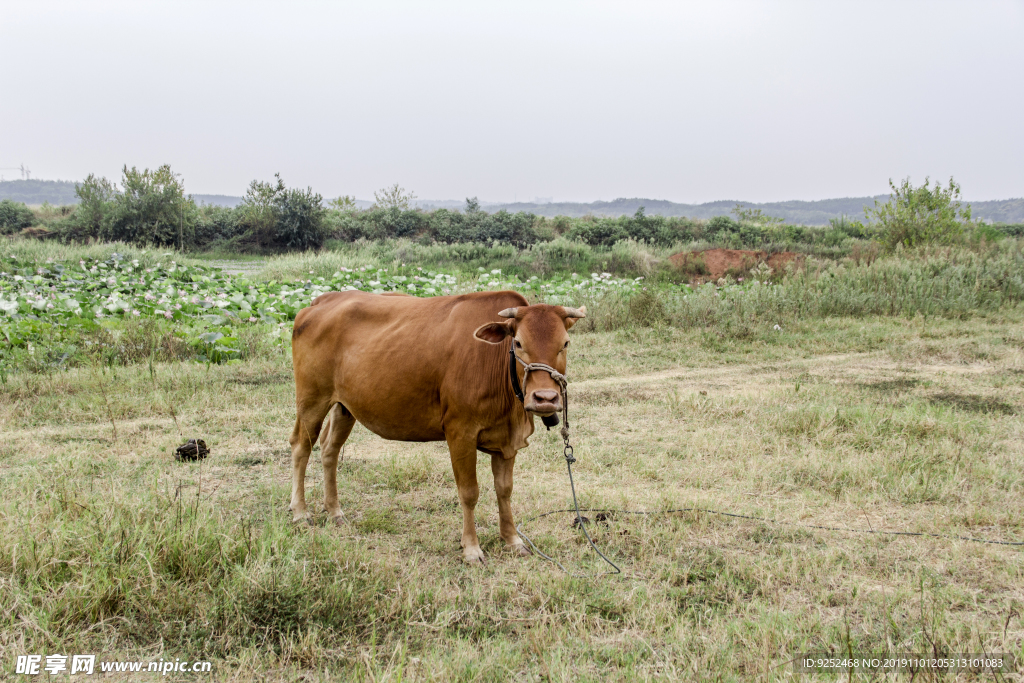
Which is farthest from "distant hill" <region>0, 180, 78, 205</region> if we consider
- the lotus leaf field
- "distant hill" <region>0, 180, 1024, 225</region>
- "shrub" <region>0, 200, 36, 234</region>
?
the lotus leaf field

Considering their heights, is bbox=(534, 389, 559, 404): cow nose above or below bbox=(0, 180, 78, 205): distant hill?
below

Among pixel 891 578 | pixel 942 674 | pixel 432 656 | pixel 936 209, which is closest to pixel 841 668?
pixel 942 674

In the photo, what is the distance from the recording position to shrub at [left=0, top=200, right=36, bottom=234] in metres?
29.6

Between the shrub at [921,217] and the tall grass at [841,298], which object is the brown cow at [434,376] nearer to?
the tall grass at [841,298]

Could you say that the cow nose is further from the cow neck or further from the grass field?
the grass field

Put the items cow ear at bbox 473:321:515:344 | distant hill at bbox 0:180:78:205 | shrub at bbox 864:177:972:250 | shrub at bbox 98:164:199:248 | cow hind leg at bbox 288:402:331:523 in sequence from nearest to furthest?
cow ear at bbox 473:321:515:344, cow hind leg at bbox 288:402:331:523, shrub at bbox 864:177:972:250, shrub at bbox 98:164:199:248, distant hill at bbox 0:180:78:205

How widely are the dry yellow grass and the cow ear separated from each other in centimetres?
131

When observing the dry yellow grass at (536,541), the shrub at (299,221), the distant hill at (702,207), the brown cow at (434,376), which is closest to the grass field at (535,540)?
the dry yellow grass at (536,541)

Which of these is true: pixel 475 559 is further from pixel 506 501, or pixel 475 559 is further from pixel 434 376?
pixel 434 376

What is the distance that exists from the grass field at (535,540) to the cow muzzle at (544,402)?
98 cm

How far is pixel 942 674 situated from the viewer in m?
2.61

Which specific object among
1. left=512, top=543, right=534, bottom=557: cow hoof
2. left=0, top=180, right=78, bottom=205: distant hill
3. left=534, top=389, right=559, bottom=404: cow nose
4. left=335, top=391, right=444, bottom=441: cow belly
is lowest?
left=512, top=543, right=534, bottom=557: cow hoof

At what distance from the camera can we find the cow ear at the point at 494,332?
11.8ft

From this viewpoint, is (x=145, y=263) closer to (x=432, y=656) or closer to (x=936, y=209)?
(x=432, y=656)
